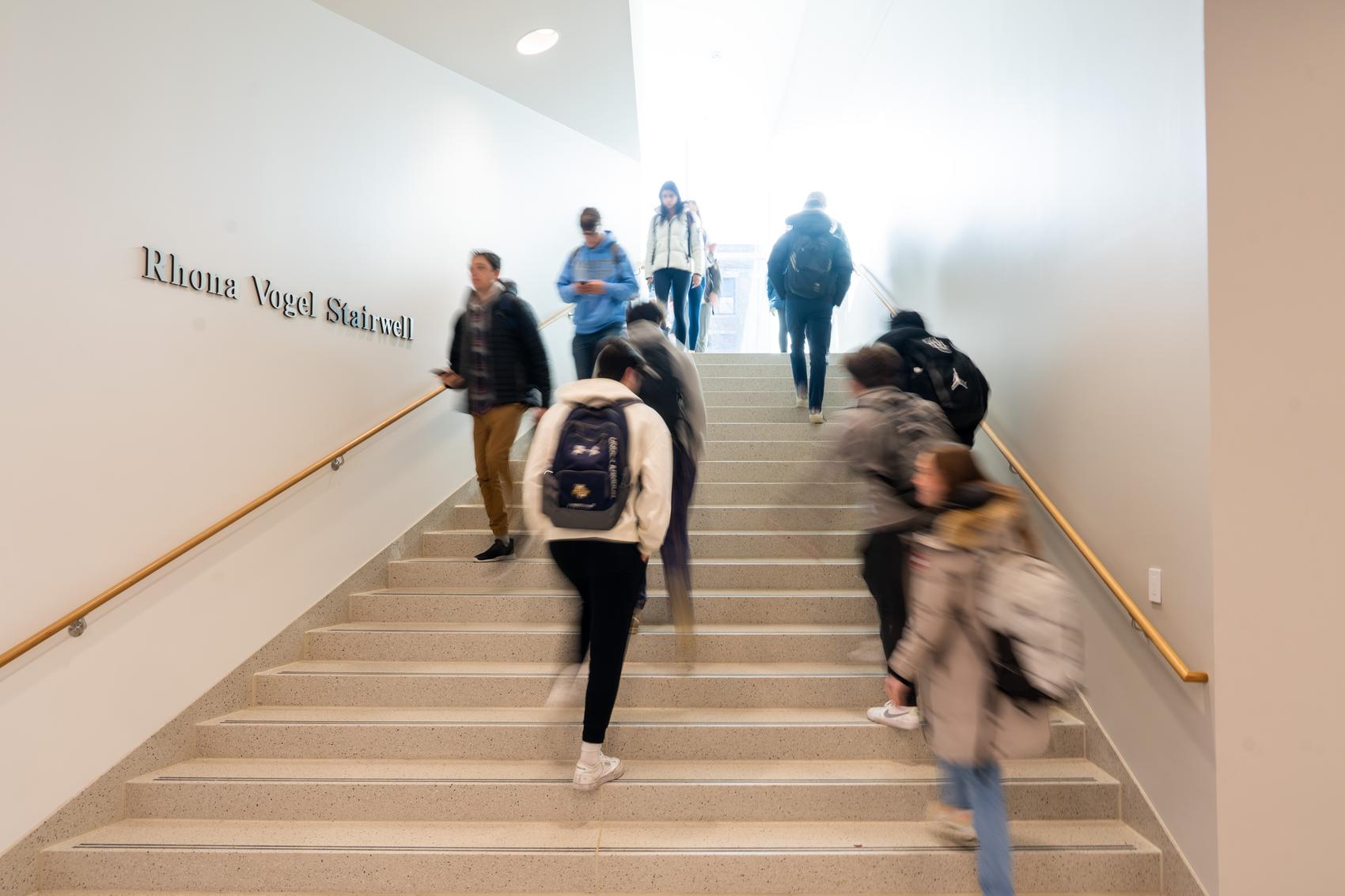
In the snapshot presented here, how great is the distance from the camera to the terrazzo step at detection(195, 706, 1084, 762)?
130 inches

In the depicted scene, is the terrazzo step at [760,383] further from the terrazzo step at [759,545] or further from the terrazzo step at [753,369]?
the terrazzo step at [759,545]

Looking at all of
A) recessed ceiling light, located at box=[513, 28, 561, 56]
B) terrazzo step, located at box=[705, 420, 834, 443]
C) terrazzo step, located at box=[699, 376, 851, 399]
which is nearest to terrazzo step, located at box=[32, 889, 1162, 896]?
terrazzo step, located at box=[705, 420, 834, 443]

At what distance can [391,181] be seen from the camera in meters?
5.00

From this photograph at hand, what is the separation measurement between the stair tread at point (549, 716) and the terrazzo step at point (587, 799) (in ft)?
0.92

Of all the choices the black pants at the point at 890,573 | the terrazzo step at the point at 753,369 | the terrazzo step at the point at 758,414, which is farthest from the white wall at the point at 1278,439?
the terrazzo step at the point at 753,369

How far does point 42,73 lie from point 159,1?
73cm

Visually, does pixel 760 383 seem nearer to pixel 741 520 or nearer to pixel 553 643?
pixel 741 520

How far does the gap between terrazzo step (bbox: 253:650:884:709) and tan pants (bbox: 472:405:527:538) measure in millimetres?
1043

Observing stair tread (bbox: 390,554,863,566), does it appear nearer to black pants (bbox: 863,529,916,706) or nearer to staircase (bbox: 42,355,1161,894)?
staircase (bbox: 42,355,1161,894)

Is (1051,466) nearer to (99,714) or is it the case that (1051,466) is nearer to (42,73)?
(99,714)

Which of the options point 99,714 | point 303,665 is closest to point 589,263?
point 303,665

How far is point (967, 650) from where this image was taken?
7.53 ft

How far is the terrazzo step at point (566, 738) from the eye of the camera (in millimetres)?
3314

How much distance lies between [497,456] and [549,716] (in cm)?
153
